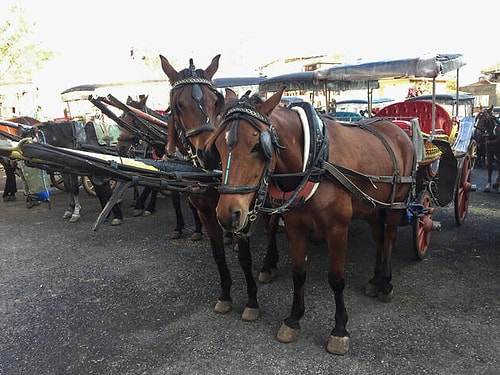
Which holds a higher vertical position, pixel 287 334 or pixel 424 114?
pixel 424 114

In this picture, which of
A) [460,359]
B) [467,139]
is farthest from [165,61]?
[467,139]

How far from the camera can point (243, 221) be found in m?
2.26

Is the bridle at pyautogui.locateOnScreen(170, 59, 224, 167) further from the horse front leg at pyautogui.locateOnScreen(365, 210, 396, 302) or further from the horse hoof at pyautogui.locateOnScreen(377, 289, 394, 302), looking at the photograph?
the horse hoof at pyautogui.locateOnScreen(377, 289, 394, 302)

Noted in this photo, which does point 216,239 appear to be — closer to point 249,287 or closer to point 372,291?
point 249,287

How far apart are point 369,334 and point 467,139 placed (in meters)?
4.06

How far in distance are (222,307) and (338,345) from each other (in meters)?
1.15

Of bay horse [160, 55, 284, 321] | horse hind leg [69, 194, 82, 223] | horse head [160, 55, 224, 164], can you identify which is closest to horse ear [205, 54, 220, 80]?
bay horse [160, 55, 284, 321]

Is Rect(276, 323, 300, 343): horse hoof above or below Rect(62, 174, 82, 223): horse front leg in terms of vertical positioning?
below

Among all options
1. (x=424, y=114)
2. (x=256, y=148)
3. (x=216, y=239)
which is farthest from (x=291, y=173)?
(x=424, y=114)

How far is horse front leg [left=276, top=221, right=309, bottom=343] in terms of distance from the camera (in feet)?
9.83

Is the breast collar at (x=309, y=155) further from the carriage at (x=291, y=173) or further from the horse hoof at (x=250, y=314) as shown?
the horse hoof at (x=250, y=314)

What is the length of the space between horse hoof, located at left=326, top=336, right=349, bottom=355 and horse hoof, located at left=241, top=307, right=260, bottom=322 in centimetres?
75

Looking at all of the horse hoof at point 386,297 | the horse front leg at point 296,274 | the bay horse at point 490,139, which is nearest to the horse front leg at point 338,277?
the horse front leg at point 296,274

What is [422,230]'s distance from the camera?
448 centimetres
